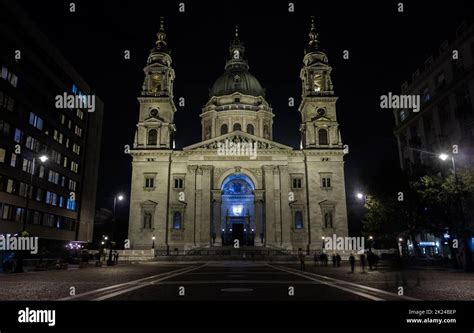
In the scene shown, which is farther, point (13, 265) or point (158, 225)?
point (158, 225)

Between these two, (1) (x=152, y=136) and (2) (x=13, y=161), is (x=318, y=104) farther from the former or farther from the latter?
(2) (x=13, y=161)

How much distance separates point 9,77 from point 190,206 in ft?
90.2

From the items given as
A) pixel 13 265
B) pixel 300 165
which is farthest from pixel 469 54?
pixel 13 265

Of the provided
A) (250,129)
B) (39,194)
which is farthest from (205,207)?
(39,194)

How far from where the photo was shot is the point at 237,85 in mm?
72312

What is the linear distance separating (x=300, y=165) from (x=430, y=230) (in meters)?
28.4

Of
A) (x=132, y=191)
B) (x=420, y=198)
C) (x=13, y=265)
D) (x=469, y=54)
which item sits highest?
(x=469, y=54)

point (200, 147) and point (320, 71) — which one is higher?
point (320, 71)

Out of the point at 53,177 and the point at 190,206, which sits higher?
the point at 53,177

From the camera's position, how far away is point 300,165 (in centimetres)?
5625

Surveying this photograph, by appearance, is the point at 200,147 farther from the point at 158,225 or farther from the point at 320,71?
the point at 320,71

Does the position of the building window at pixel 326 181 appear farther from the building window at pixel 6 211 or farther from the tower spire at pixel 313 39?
the building window at pixel 6 211

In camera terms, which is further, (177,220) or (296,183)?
(296,183)

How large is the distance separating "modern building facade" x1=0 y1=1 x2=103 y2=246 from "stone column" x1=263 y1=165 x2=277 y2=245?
29.4 metres
